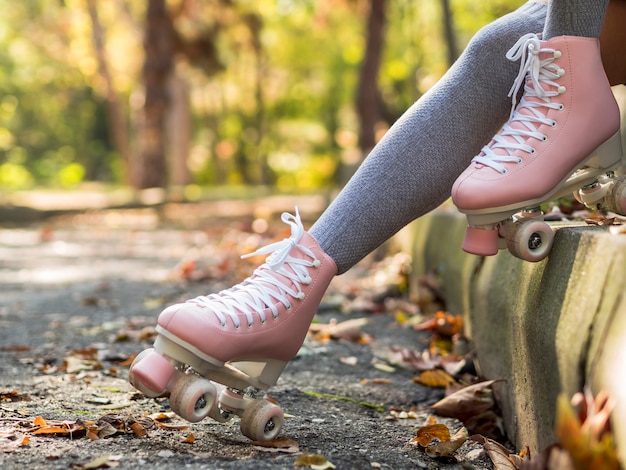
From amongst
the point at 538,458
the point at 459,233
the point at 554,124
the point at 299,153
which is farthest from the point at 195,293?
the point at 299,153

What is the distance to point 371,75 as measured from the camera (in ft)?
30.0

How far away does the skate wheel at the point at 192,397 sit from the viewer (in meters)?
1.25

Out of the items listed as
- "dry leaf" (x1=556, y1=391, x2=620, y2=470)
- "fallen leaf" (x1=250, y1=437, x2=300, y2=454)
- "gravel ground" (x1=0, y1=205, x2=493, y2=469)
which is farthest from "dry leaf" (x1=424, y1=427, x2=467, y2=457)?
"dry leaf" (x1=556, y1=391, x2=620, y2=470)

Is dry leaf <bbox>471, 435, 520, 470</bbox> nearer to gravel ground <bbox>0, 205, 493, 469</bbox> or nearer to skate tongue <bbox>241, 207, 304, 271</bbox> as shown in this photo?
gravel ground <bbox>0, 205, 493, 469</bbox>

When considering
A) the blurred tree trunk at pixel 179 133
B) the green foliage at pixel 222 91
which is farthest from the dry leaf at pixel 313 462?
the blurred tree trunk at pixel 179 133

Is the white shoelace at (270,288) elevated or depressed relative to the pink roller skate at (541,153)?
depressed

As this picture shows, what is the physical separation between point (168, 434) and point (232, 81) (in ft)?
83.9

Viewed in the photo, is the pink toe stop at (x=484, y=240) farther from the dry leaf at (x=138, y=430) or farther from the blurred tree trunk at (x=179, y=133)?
the blurred tree trunk at (x=179, y=133)

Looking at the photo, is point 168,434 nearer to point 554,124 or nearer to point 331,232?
point 331,232

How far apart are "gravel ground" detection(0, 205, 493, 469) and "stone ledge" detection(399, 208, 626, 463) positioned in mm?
148

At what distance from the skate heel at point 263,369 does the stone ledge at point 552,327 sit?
44 cm

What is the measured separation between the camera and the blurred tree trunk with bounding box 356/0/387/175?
29.3ft

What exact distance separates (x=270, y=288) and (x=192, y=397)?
0.24m

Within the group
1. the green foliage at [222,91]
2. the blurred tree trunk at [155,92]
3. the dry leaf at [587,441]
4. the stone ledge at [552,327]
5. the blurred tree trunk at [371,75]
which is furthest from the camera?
the green foliage at [222,91]
